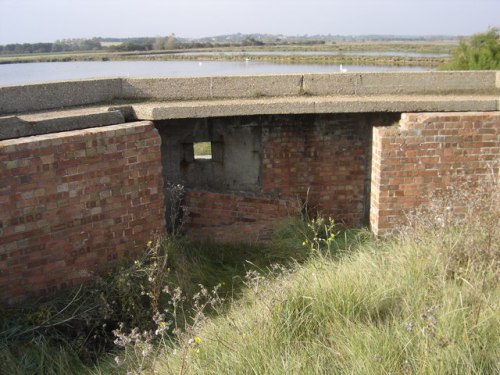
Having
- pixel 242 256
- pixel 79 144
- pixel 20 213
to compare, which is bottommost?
pixel 242 256

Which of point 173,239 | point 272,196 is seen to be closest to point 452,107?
point 272,196

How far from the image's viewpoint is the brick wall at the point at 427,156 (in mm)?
5488

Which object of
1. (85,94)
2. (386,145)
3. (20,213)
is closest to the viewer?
(20,213)

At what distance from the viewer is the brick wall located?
18.0ft

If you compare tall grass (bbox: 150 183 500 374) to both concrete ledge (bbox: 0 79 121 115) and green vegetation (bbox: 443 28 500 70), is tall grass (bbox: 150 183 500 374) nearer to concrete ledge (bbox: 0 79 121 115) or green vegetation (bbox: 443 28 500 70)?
A: concrete ledge (bbox: 0 79 121 115)

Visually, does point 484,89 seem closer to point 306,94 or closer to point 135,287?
point 306,94

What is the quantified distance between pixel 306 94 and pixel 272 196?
1.41m

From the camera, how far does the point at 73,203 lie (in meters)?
4.79

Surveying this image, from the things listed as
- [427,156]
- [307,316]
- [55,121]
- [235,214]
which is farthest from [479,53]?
[307,316]

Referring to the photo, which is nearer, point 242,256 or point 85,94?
point 242,256

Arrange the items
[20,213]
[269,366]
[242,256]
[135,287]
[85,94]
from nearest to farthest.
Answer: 1. [269,366]
2. [20,213]
3. [135,287]
4. [242,256]
5. [85,94]

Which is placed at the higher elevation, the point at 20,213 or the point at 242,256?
the point at 20,213

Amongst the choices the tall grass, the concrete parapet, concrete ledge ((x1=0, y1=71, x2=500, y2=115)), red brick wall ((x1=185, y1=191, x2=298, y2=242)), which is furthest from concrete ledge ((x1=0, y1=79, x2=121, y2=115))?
the tall grass

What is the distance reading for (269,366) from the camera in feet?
9.53
